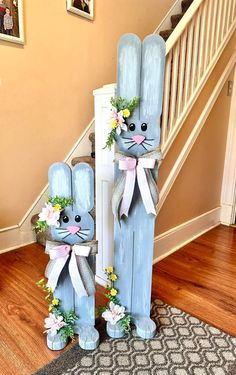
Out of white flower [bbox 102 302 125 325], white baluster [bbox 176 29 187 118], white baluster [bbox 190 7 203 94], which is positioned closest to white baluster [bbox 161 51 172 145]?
white baluster [bbox 176 29 187 118]

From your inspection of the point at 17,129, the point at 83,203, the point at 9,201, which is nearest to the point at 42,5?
the point at 17,129

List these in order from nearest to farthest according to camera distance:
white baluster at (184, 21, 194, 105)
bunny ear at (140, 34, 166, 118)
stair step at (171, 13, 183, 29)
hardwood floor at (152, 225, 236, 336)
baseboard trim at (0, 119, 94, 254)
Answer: bunny ear at (140, 34, 166, 118), hardwood floor at (152, 225, 236, 336), white baluster at (184, 21, 194, 105), baseboard trim at (0, 119, 94, 254), stair step at (171, 13, 183, 29)

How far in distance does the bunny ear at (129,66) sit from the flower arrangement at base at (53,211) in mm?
497

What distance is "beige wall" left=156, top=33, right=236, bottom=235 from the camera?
2012 mm

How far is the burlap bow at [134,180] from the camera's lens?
113 cm

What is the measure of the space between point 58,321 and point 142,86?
3.46ft

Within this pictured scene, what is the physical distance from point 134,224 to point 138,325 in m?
0.47

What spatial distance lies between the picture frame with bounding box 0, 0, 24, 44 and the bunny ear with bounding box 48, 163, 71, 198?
4.44 feet

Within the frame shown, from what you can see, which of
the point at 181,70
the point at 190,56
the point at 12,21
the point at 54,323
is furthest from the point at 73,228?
the point at 12,21

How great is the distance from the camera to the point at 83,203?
3.68 ft

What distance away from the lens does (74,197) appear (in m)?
1.12

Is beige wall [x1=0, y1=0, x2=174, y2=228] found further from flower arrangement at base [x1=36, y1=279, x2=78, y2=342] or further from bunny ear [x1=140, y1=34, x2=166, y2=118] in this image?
bunny ear [x1=140, y1=34, x2=166, y2=118]

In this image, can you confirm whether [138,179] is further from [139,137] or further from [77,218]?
[77,218]

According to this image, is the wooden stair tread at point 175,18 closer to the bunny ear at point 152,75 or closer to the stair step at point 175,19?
the stair step at point 175,19
